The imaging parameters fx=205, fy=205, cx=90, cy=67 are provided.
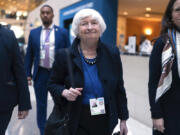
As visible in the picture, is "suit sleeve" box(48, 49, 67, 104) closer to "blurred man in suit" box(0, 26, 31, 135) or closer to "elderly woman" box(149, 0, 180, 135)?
"blurred man in suit" box(0, 26, 31, 135)

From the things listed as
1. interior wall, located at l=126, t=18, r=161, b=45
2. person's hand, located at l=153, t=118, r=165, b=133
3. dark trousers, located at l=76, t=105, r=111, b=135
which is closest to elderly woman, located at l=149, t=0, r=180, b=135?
person's hand, located at l=153, t=118, r=165, b=133

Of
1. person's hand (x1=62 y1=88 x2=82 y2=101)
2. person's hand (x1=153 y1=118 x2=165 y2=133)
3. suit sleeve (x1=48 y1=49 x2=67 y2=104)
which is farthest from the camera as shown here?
person's hand (x1=153 y1=118 x2=165 y2=133)

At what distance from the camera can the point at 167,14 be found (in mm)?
1734

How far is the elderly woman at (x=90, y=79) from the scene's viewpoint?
1550mm

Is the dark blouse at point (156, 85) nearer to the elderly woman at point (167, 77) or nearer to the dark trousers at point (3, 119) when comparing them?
the elderly woman at point (167, 77)

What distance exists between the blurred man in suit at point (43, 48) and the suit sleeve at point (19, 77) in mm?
1257

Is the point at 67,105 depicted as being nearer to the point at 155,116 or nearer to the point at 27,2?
the point at 155,116

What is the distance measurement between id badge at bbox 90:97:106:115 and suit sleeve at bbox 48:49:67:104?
0.75 feet

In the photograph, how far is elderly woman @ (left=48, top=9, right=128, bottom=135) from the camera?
155 centimetres

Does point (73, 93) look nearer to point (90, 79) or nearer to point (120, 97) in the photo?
point (90, 79)

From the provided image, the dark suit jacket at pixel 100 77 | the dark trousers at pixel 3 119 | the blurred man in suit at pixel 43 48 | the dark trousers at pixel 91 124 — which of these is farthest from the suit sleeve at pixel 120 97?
the blurred man in suit at pixel 43 48

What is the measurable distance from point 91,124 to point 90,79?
14.2 inches

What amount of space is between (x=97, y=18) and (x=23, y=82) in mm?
817

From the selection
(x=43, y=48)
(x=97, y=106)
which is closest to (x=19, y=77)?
(x=97, y=106)
